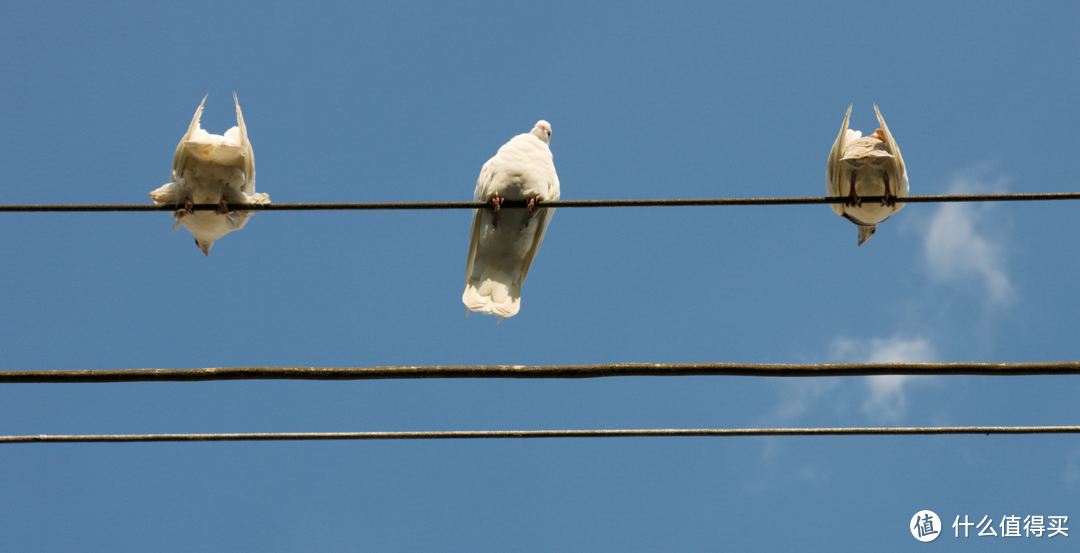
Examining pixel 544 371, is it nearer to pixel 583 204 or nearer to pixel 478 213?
pixel 583 204

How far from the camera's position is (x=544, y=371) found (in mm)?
4957

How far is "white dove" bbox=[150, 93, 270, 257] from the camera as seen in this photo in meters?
7.11

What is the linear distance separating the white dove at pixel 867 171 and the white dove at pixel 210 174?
4.66m

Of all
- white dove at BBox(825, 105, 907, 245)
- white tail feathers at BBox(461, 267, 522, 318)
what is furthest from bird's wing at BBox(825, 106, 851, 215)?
white tail feathers at BBox(461, 267, 522, 318)

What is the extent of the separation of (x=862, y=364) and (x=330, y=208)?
10.6 ft

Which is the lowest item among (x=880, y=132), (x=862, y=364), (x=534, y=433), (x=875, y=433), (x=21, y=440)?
(x=21, y=440)

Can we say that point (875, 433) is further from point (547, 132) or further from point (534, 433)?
point (547, 132)

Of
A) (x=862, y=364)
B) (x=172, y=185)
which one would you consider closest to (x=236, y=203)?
(x=172, y=185)

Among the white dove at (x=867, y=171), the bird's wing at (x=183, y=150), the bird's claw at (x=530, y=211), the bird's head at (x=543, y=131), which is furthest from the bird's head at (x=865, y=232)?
the bird's wing at (x=183, y=150)

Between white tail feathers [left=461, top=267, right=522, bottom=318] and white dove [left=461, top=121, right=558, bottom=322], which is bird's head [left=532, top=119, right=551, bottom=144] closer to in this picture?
white dove [left=461, top=121, right=558, bottom=322]

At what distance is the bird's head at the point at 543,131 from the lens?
392 inches

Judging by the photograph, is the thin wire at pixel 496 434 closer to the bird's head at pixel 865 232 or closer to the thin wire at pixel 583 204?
the thin wire at pixel 583 204

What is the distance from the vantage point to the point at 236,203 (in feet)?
24.3

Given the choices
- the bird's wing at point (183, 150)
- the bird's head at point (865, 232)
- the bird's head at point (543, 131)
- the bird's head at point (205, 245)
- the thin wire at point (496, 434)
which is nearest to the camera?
the thin wire at point (496, 434)
